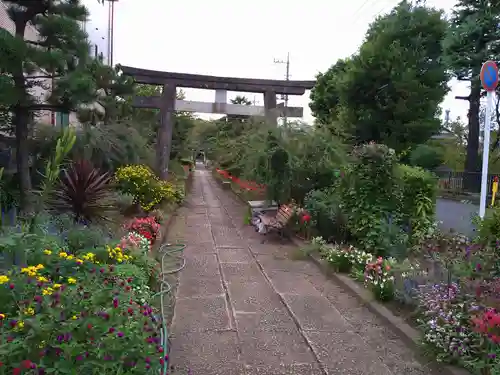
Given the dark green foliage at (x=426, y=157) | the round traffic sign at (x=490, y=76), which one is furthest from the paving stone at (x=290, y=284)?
the dark green foliage at (x=426, y=157)

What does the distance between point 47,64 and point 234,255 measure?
171 inches

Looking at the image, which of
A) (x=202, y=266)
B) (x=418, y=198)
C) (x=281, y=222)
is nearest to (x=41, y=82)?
(x=202, y=266)

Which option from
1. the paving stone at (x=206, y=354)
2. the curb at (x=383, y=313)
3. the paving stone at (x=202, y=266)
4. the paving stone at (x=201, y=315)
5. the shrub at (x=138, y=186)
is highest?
the shrub at (x=138, y=186)

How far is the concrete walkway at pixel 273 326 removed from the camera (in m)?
3.76

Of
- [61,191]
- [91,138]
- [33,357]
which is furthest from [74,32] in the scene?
[33,357]

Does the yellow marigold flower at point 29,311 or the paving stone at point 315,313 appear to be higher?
the yellow marigold flower at point 29,311

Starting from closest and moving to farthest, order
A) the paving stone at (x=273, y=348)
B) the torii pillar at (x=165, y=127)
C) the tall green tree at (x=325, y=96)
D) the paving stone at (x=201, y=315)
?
1. the paving stone at (x=273, y=348)
2. the paving stone at (x=201, y=315)
3. the torii pillar at (x=165, y=127)
4. the tall green tree at (x=325, y=96)

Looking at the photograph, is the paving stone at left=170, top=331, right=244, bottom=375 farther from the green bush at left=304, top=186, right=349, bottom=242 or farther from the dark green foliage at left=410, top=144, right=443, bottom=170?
the dark green foliage at left=410, top=144, right=443, bottom=170

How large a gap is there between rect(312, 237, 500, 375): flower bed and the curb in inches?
3.0

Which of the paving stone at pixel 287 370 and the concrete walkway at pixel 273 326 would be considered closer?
the paving stone at pixel 287 370

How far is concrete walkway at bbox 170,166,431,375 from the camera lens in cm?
376

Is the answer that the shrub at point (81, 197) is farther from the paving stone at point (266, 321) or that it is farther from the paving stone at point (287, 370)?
the paving stone at point (287, 370)

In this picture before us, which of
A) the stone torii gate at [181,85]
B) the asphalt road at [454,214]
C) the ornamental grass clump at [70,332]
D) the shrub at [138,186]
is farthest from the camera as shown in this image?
the stone torii gate at [181,85]

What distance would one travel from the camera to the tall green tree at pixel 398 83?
580 inches
